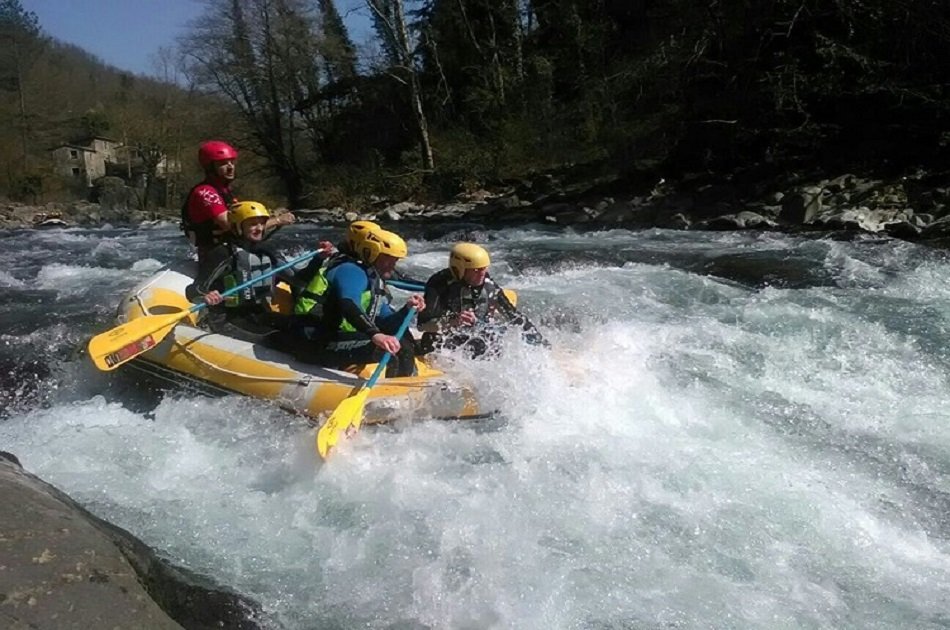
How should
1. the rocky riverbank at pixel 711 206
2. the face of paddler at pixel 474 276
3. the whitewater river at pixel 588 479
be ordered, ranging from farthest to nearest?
the rocky riverbank at pixel 711 206 < the face of paddler at pixel 474 276 < the whitewater river at pixel 588 479

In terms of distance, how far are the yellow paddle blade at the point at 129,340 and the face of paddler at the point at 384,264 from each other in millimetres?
1492

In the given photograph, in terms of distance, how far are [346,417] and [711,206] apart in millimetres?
10444

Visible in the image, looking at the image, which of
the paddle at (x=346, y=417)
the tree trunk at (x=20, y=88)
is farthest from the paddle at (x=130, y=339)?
the tree trunk at (x=20, y=88)

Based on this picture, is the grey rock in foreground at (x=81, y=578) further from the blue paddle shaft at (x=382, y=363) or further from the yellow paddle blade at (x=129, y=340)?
the yellow paddle blade at (x=129, y=340)

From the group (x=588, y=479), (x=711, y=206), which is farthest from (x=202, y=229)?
(x=711, y=206)

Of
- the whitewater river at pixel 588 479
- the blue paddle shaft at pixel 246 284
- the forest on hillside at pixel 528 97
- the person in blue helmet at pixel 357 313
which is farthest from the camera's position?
the forest on hillside at pixel 528 97

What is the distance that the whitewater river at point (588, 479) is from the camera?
10.9ft

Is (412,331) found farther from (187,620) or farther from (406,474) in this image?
(187,620)

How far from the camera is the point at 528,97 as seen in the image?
2436 cm

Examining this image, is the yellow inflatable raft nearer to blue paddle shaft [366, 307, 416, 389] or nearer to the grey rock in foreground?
blue paddle shaft [366, 307, 416, 389]

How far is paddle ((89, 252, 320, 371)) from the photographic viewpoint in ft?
16.6

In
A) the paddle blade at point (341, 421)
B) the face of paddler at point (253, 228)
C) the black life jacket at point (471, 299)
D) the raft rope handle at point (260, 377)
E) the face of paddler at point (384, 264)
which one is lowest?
the paddle blade at point (341, 421)

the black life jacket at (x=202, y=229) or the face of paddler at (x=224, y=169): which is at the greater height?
the face of paddler at (x=224, y=169)

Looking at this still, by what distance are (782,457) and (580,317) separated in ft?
9.79
